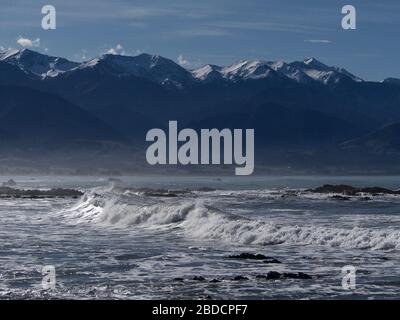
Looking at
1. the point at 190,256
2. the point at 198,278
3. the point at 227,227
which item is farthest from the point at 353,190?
the point at 198,278

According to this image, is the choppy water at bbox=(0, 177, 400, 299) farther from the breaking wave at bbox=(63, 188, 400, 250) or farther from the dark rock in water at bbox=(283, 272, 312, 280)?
the dark rock in water at bbox=(283, 272, 312, 280)

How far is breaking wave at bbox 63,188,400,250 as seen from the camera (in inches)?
1570

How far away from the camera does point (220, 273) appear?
1137 inches

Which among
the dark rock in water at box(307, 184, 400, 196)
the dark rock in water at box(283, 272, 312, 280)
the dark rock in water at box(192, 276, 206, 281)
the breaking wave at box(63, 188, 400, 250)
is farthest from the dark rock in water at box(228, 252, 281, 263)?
the dark rock in water at box(307, 184, 400, 196)

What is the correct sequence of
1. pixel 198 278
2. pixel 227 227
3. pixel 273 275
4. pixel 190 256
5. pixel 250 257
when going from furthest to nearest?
1. pixel 227 227
2. pixel 190 256
3. pixel 250 257
4. pixel 273 275
5. pixel 198 278

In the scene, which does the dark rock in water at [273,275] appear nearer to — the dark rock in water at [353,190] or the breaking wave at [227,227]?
the breaking wave at [227,227]

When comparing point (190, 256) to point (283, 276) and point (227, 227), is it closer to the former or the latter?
point (283, 276)

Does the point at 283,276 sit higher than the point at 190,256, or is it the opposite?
the point at 283,276

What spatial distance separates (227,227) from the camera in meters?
47.0

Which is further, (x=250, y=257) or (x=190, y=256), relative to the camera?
(x=190, y=256)
